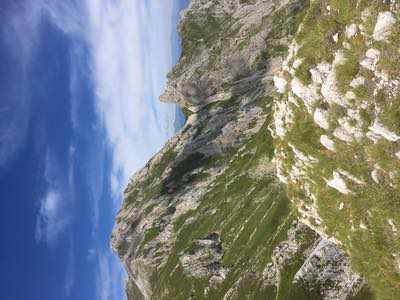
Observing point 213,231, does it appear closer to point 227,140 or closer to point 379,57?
point 227,140

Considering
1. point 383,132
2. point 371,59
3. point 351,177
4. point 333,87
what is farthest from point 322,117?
point 371,59

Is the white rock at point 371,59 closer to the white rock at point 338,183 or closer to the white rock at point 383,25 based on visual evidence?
the white rock at point 383,25

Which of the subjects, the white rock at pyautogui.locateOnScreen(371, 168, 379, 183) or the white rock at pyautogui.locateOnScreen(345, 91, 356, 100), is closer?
the white rock at pyautogui.locateOnScreen(345, 91, 356, 100)

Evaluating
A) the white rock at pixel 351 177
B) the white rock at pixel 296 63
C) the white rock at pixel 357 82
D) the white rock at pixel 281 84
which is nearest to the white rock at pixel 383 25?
the white rock at pixel 357 82

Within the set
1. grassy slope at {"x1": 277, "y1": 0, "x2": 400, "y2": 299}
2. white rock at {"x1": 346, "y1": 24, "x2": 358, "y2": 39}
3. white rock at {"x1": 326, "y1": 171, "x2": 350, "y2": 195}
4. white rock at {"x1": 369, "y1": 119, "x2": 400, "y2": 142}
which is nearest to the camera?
white rock at {"x1": 369, "y1": 119, "x2": 400, "y2": 142}

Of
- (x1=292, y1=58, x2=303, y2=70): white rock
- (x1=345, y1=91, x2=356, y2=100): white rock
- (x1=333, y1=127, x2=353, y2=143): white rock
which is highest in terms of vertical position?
(x1=292, y1=58, x2=303, y2=70): white rock

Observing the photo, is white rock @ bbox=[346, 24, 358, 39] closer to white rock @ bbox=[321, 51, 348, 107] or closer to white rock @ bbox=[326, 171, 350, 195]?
white rock @ bbox=[321, 51, 348, 107]

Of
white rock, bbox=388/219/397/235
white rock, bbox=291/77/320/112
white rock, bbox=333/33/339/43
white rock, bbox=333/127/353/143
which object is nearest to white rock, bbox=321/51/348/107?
white rock, bbox=333/33/339/43

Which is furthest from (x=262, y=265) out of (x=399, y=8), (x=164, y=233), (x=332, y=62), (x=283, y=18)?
(x=283, y=18)
